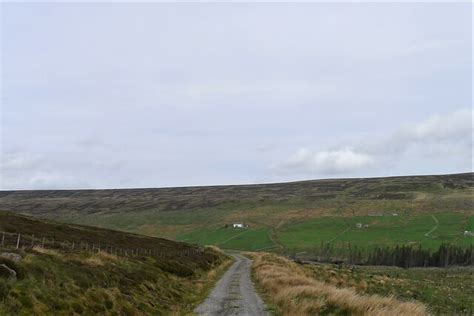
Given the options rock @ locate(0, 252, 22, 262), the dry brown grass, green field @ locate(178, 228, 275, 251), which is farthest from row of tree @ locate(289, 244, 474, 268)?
rock @ locate(0, 252, 22, 262)

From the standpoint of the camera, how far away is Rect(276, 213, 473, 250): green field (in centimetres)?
15825

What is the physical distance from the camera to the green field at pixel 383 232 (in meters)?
158

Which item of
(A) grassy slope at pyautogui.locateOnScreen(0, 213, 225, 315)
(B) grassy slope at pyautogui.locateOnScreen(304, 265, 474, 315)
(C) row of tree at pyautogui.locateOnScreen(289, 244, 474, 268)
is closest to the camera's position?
(A) grassy slope at pyautogui.locateOnScreen(0, 213, 225, 315)

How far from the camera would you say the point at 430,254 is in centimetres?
13138

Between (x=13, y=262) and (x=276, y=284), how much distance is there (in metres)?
18.2

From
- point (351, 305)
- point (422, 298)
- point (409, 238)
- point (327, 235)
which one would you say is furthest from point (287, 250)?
point (351, 305)

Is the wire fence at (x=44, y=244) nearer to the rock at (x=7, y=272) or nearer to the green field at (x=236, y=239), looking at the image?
the rock at (x=7, y=272)

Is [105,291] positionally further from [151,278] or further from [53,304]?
[151,278]

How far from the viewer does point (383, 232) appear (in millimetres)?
175500

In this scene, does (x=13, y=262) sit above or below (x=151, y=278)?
above

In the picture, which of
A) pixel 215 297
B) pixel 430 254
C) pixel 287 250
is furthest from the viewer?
pixel 287 250

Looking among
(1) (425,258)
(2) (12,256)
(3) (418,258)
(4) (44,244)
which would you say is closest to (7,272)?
(2) (12,256)

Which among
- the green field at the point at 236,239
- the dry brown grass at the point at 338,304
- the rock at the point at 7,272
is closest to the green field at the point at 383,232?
the green field at the point at 236,239

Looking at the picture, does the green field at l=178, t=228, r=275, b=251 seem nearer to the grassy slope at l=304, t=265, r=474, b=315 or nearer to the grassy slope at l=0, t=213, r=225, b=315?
the grassy slope at l=304, t=265, r=474, b=315
